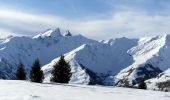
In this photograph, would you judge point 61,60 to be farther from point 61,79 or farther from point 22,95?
point 22,95

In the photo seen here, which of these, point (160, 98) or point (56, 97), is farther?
point (160, 98)

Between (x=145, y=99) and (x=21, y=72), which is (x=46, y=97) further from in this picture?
(x=21, y=72)

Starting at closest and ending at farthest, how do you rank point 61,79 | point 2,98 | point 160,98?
point 2,98
point 160,98
point 61,79

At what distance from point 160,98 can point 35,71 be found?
51019mm

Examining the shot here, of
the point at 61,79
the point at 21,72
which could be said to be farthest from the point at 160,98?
the point at 21,72

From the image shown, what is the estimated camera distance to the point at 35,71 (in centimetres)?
8431

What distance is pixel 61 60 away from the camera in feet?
277

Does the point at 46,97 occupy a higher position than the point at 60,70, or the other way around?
the point at 60,70

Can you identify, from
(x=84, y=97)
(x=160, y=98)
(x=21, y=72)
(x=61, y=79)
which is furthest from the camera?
(x=21, y=72)

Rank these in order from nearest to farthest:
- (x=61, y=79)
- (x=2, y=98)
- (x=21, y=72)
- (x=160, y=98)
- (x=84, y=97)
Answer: (x=2, y=98), (x=84, y=97), (x=160, y=98), (x=61, y=79), (x=21, y=72)

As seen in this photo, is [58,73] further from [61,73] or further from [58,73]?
[61,73]

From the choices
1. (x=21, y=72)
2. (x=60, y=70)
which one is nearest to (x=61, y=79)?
(x=60, y=70)

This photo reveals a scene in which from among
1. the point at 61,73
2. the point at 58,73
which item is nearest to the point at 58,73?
the point at 58,73

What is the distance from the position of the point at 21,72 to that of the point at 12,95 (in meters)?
67.5
